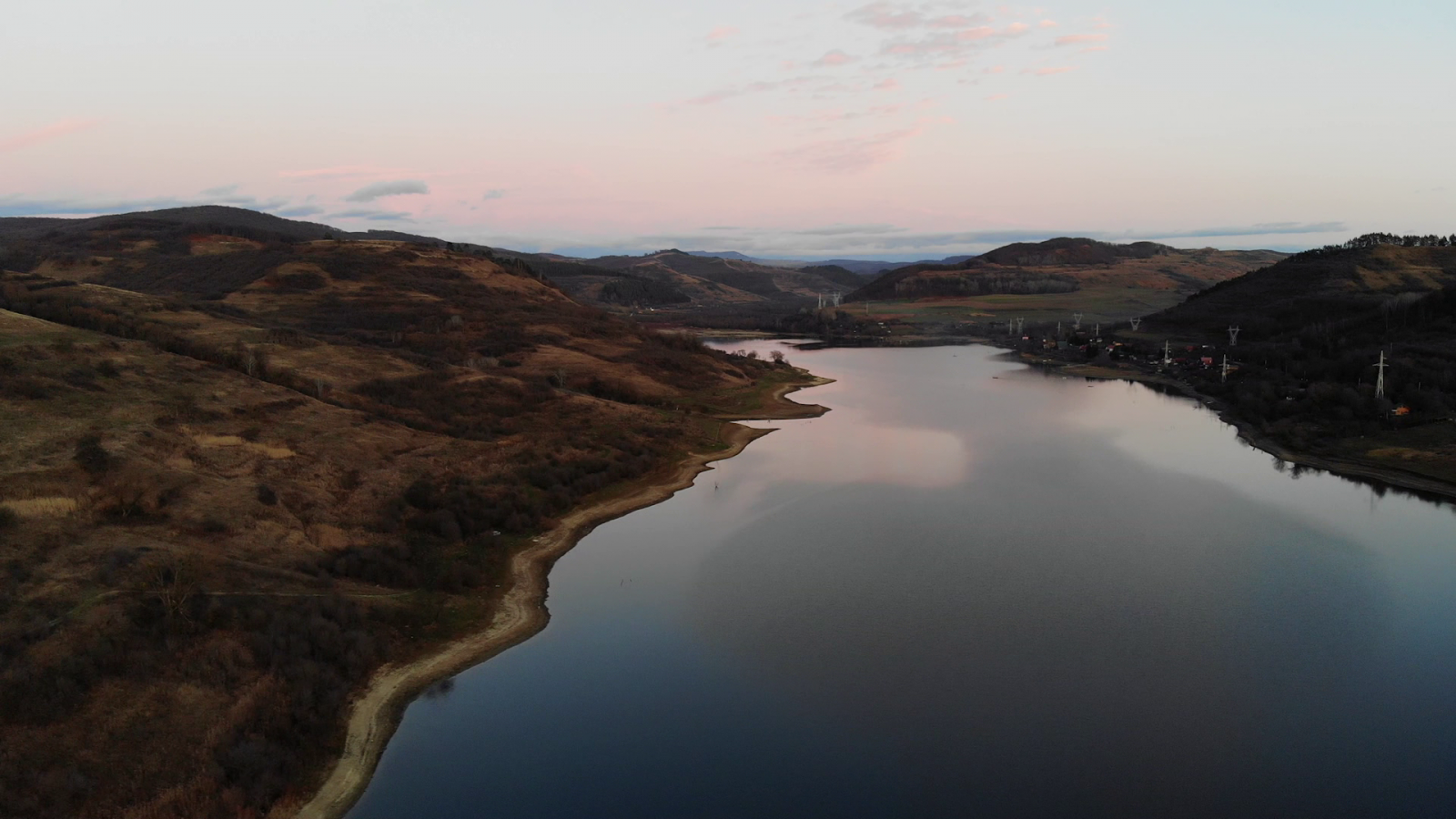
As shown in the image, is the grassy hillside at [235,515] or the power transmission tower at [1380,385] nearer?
the grassy hillside at [235,515]

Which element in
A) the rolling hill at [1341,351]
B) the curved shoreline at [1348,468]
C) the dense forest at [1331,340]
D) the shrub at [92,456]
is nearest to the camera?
the shrub at [92,456]

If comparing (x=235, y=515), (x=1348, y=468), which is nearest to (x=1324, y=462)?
(x=1348, y=468)

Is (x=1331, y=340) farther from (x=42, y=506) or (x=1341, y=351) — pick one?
(x=42, y=506)

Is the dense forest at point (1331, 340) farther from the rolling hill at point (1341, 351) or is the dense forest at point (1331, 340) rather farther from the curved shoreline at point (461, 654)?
the curved shoreline at point (461, 654)

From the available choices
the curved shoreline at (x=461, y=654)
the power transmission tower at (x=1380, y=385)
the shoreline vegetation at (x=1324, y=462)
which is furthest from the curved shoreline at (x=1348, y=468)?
the curved shoreline at (x=461, y=654)

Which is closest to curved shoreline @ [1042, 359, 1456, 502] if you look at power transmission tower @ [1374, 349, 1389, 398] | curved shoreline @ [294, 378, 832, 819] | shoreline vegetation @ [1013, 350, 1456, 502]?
shoreline vegetation @ [1013, 350, 1456, 502]

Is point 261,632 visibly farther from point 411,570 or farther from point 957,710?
point 957,710

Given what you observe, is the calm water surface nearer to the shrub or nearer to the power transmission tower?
the shrub
